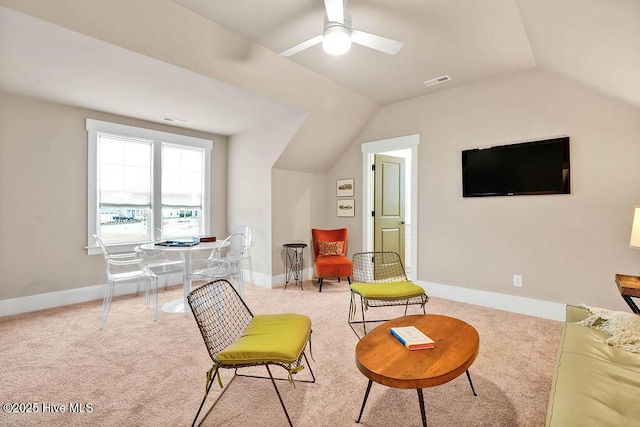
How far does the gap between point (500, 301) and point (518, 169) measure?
1539mm

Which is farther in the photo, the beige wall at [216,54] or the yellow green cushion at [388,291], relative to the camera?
the yellow green cushion at [388,291]

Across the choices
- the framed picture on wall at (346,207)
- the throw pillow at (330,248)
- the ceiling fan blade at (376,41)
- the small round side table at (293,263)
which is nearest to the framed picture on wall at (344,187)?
the framed picture on wall at (346,207)

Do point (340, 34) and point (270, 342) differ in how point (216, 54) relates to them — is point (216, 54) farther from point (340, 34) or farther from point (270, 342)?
point (270, 342)

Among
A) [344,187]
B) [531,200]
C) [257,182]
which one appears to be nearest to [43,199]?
[257,182]

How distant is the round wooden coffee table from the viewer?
150 cm

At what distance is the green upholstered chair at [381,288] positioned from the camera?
288 cm

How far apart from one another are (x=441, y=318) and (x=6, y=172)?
15.3 ft

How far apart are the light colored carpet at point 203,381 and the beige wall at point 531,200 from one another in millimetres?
592

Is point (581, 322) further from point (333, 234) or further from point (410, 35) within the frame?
point (333, 234)

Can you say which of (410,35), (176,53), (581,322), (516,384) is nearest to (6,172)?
(176,53)

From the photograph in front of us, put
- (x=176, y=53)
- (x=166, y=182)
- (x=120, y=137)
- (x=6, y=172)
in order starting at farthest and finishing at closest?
(x=166, y=182)
(x=120, y=137)
(x=6, y=172)
(x=176, y=53)

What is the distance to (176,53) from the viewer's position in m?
2.77

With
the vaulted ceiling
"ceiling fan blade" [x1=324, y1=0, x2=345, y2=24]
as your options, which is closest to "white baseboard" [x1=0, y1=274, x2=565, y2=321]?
the vaulted ceiling

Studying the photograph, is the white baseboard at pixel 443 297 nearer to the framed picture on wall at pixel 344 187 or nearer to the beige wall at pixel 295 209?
the framed picture on wall at pixel 344 187
